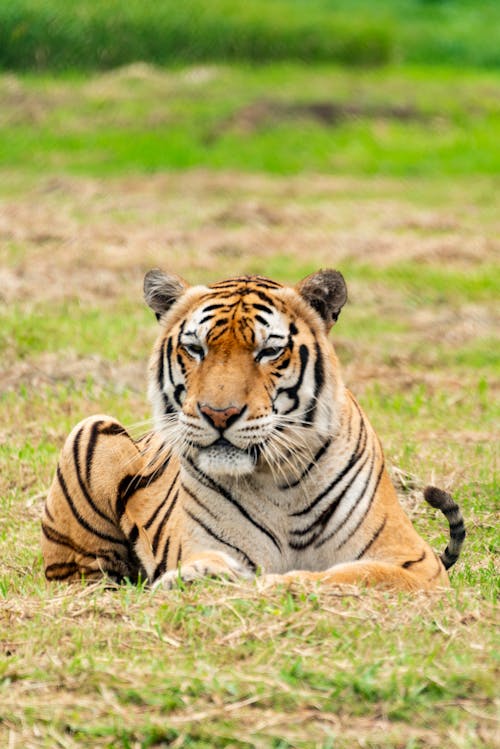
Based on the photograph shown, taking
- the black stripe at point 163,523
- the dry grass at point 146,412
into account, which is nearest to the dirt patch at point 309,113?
the dry grass at point 146,412

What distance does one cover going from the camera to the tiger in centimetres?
443

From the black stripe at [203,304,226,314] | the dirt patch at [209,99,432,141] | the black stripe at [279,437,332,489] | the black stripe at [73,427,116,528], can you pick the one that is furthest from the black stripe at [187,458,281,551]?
the dirt patch at [209,99,432,141]

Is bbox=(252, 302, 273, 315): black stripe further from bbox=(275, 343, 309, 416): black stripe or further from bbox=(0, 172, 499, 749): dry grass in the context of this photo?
bbox=(0, 172, 499, 749): dry grass

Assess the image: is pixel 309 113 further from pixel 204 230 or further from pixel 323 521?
pixel 323 521

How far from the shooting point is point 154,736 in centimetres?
347

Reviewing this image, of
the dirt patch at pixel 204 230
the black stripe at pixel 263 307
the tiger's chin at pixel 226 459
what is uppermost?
the black stripe at pixel 263 307

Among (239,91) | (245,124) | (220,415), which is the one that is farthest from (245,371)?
(239,91)

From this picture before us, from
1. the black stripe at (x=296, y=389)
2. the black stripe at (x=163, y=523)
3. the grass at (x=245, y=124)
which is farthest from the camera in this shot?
the grass at (x=245, y=124)

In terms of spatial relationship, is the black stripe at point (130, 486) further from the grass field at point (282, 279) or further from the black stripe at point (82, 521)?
the grass field at point (282, 279)

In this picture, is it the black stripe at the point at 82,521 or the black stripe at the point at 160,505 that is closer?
the black stripe at the point at 160,505

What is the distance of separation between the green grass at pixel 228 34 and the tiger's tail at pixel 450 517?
16692 millimetres

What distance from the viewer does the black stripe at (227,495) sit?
469cm

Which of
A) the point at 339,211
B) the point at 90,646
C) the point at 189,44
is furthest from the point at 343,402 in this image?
the point at 189,44

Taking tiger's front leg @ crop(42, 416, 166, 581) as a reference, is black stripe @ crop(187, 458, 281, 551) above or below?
above
